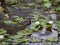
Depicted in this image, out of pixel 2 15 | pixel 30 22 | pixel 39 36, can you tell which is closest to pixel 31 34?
pixel 39 36

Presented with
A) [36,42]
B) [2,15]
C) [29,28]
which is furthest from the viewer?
[2,15]

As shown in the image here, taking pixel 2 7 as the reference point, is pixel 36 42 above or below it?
below

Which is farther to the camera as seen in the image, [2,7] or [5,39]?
[2,7]

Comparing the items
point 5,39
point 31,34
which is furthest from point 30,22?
point 5,39

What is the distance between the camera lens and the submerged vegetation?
3.11 metres

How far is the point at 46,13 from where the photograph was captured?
3.77 metres

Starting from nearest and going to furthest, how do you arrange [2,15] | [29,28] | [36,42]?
[36,42] < [29,28] < [2,15]

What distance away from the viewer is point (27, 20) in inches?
139

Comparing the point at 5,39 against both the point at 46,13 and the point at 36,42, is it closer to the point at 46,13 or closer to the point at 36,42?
the point at 36,42

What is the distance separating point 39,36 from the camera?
3.15 meters

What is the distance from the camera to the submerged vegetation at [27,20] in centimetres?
311

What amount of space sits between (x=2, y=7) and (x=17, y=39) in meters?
0.93

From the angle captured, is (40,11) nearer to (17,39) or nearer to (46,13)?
(46,13)

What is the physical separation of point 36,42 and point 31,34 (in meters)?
0.18
